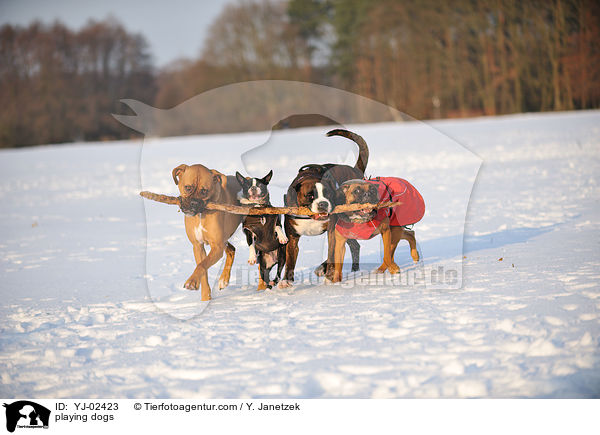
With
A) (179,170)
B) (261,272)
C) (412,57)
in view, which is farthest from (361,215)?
(412,57)

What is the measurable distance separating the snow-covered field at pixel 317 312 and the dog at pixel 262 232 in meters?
0.15

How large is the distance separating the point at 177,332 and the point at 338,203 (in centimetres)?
165

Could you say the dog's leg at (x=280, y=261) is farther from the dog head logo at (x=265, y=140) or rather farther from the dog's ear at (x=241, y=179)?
the dog's ear at (x=241, y=179)

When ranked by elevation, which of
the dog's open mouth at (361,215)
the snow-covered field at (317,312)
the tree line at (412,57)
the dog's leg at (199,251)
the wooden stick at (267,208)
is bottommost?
the snow-covered field at (317,312)

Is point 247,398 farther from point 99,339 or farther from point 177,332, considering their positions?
point 99,339

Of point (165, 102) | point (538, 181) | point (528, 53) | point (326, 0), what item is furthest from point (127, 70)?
point (165, 102)

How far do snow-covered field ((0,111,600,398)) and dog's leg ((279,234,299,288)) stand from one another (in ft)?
0.54

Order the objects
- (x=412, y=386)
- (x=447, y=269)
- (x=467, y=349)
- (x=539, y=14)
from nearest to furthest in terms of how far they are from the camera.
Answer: (x=412, y=386), (x=467, y=349), (x=447, y=269), (x=539, y=14)

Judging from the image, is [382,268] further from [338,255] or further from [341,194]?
[341,194]

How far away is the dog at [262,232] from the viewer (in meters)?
4.26

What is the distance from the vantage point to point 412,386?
298 cm

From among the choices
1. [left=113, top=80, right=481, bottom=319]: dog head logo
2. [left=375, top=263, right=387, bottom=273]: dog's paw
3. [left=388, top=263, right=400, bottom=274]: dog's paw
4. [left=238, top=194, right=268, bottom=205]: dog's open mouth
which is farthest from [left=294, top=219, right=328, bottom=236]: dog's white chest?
[left=375, top=263, right=387, bottom=273]: dog's paw

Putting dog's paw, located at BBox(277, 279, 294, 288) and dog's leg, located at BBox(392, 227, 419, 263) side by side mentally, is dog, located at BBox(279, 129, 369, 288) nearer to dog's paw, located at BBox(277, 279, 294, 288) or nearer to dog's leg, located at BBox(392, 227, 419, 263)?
dog's paw, located at BBox(277, 279, 294, 288)

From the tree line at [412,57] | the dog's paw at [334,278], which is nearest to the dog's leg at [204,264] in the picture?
the dog's paw at [334,278]
